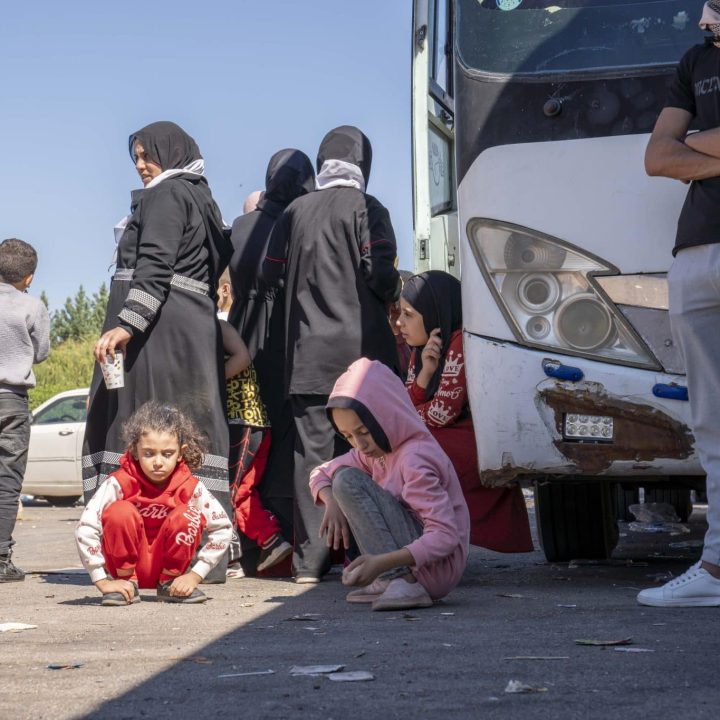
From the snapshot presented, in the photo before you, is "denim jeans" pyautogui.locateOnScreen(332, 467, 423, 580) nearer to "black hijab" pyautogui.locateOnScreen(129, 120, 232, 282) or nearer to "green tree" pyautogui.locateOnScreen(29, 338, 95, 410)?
"black hijab" pyautogui.locateOnScreen(129, 120, 232, 282)

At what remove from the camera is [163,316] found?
691 cm

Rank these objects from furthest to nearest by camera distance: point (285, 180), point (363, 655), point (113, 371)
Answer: point (285, 180)
point (113, 371)
point (363, 655)

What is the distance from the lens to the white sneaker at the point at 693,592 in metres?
5.12

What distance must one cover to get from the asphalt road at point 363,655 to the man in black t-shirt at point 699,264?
0.22m

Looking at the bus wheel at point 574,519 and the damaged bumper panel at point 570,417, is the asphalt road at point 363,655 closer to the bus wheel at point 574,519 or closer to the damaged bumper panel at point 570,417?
the damaged bumper panel at point 570,417

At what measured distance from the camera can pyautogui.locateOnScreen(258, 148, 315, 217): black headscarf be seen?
7.90 metres

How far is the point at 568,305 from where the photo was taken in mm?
5703

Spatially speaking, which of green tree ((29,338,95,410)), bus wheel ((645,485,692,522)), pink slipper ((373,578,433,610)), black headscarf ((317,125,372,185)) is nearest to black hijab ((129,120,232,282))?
black headscarf ((317,125,372,185))

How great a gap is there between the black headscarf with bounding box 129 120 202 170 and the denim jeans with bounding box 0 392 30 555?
139cm

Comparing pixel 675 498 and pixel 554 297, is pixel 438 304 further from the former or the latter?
pixel 675 498

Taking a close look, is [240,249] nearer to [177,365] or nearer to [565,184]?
[177,365]

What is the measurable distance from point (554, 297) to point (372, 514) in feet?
3.76

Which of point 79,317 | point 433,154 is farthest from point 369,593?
point 79,317

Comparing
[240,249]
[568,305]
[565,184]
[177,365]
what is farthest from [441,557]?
[240,249]
